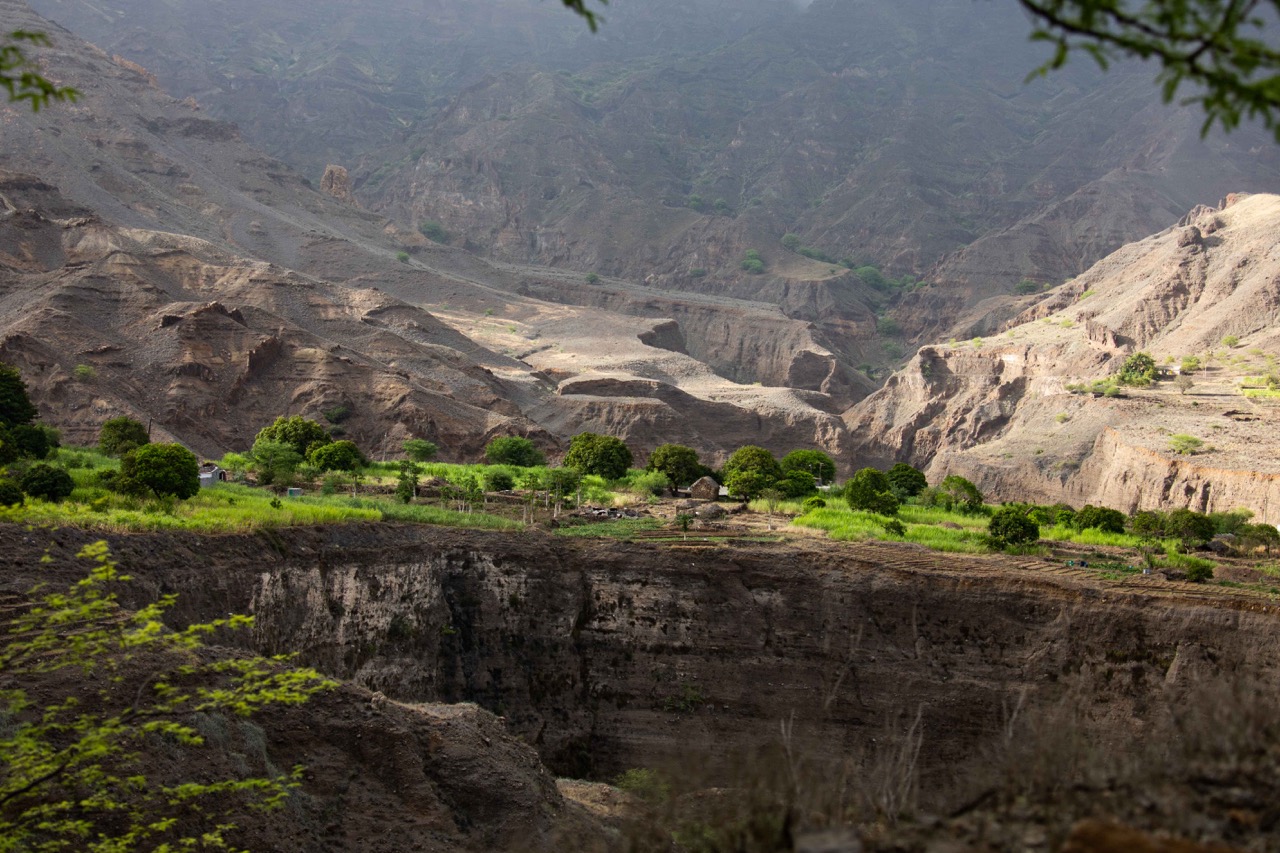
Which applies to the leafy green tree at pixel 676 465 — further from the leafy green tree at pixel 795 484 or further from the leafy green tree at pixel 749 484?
the leafy green tree at pixel 795 484

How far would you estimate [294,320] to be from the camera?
71.2 metres

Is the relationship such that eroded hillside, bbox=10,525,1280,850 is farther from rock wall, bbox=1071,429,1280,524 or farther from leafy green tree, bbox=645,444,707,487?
rock wall, bbox=1071,429,1280,524

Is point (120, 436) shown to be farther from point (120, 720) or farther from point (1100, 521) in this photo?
A: point (1100, 521)

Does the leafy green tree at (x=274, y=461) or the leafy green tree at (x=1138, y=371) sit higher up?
the leafy green tree at (x=1138, y=371)

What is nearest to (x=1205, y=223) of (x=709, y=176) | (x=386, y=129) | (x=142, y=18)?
(x=709, y=176)

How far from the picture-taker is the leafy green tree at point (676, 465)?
153 ft

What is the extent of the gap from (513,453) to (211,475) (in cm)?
1769

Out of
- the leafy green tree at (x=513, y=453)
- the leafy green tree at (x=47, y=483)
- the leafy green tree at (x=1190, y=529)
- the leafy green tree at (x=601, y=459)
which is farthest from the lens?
the leafy green tree at (x=513, y=453)

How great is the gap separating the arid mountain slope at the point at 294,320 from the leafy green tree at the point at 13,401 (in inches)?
475

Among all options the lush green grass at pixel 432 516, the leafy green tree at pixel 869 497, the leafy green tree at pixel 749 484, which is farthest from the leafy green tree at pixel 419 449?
the leafy green tree at pixel 869 497

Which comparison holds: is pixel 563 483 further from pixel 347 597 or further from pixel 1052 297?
pixel 1052 297

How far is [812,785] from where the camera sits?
8.25m

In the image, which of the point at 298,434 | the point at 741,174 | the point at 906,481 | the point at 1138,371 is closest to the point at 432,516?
the point at 298,434

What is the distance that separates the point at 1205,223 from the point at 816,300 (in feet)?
170
